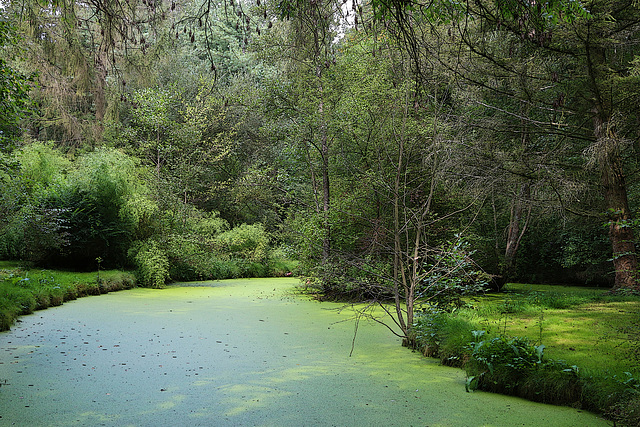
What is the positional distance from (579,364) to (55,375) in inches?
144

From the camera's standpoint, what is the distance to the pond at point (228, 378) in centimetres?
270

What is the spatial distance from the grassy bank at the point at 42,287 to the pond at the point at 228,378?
0.76 ft

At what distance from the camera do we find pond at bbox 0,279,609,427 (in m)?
2.70

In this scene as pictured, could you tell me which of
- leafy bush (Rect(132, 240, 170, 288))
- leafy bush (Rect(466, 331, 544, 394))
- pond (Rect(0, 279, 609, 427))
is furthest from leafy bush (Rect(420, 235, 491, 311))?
leafy bush (Rect(132, 240, 170, 288))

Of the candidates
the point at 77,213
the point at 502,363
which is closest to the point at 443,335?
the point at 502,363

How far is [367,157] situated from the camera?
8.09m

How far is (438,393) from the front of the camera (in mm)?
3143

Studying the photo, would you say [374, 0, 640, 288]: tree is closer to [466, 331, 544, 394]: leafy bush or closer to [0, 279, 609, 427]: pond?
[466, 331, 544, 394]: leafy bush

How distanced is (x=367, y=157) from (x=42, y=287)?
5.34m

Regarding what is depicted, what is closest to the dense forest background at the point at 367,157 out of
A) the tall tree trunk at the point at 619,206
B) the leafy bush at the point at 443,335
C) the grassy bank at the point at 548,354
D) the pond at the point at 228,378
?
the tall tree trunk at the point at 619,206

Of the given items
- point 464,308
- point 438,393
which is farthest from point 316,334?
point 438,393

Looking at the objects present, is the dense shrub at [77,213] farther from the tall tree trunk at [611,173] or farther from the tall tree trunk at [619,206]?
the tall tree trunk at [619,206]

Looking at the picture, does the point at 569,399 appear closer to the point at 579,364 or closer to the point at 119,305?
the point at 579,364

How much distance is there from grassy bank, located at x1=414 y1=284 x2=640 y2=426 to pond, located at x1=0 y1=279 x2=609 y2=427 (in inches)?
5.4
